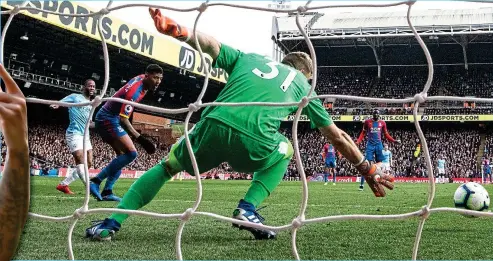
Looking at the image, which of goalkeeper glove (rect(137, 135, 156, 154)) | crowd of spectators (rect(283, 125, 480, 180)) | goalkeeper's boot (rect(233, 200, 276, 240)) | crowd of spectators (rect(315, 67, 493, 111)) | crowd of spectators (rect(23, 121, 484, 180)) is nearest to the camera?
goalkeeper's boot (rect(233, 200, 276, 240))

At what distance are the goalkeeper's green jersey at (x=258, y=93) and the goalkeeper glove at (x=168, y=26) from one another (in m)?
0.34

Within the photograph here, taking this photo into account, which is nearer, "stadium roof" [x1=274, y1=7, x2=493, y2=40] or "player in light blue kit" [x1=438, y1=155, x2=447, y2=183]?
"player in light blue kit" [x1=438, y1=155, x2=447, y2=183]

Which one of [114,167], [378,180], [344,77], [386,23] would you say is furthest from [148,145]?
[344,77]

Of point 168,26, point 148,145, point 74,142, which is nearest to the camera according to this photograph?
point 168,26

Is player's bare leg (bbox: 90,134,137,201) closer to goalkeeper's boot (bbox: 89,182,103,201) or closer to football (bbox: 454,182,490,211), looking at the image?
goalkeeper's boot (bbox: 89,182,103,201)

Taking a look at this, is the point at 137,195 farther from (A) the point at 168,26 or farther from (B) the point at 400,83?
(B) the point at 400,83

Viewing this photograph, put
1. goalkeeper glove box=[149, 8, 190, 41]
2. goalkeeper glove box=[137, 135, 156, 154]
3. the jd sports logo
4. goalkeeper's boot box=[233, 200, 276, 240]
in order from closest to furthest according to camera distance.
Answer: goalkeeper glove box=[149, 8, 190, 41]
goalkeeper's boot box=[233, 200, 276, 240]
goalkeeper glove box=[137, 135, 156, 154]
the jd sports logo

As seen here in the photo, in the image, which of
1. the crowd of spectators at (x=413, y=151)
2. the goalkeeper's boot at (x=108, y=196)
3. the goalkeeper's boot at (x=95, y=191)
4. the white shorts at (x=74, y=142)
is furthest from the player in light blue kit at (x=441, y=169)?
the goalkeeper's boot at (x=95, y=191)

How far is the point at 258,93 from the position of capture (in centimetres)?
273

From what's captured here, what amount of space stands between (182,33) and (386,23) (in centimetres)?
2418

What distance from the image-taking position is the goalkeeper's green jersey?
2.67 m

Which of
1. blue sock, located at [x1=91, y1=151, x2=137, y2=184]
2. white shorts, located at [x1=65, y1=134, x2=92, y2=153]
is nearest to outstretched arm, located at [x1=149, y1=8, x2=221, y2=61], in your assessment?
blue sock, located at [x1=91, y1=151, x2=137, y2=184]

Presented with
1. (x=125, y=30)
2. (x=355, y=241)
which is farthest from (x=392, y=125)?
(x=355, y=241)

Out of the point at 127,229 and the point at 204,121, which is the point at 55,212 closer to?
the point at 127,229
